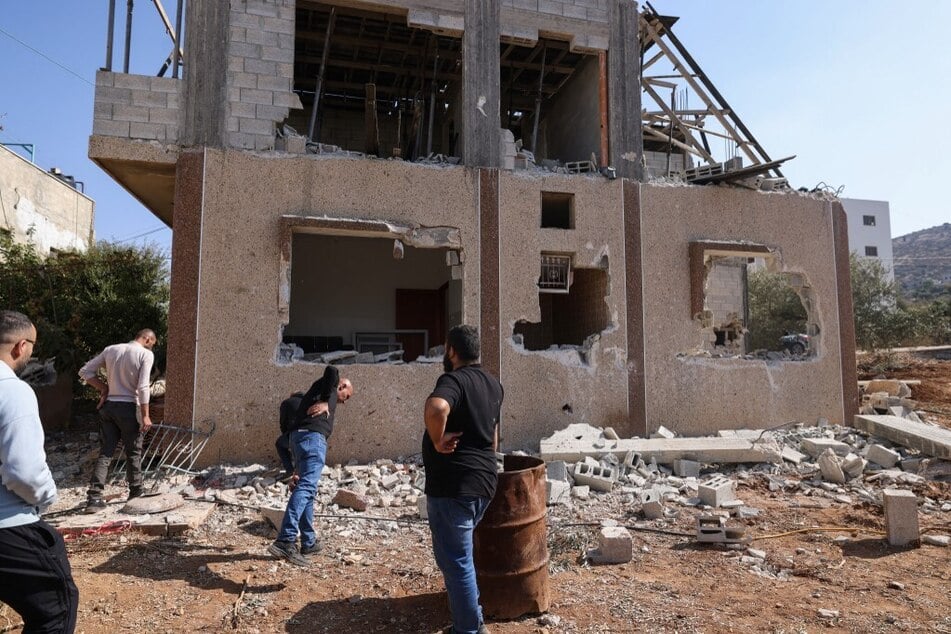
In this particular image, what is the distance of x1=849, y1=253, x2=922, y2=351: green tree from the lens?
2181 centimetres

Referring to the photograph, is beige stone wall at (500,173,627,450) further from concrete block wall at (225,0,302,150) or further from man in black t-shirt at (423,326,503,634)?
man in black t-shirt at (423,326,503,634)

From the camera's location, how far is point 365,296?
12859mm

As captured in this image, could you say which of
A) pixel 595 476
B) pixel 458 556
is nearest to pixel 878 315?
pixel 595 476

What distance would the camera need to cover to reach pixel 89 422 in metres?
10.9

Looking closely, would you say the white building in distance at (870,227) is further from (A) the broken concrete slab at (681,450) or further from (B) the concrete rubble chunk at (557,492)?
(B) the concrete rubble chunk at (557,492)

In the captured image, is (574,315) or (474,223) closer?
(474,223)

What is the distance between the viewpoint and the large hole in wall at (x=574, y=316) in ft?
32.3

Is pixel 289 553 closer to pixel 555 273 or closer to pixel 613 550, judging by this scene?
pixel 613 550

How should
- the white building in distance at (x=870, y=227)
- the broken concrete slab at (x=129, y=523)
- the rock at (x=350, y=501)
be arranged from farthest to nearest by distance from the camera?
the white building in distance at (x=870, y=227)
the rock at (x=350, y=501)
the broken concrete slab at (x=129, y=523)

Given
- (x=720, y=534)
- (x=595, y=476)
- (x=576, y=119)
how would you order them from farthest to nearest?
(x=576, y=119) → (x=595, y=476) → (x=720, y=534)

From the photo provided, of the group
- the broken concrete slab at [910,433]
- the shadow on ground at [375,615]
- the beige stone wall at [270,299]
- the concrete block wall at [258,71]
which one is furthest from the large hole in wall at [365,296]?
the shadow on ground at [375,615]

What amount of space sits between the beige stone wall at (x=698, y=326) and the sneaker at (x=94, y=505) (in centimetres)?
713

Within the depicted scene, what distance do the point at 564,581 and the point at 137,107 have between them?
7790mm

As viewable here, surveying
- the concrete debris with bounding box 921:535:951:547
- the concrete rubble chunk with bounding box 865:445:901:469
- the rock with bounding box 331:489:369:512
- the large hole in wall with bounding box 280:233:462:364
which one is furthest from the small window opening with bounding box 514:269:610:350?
the concrete debris with bounding box 921:535:951:547
